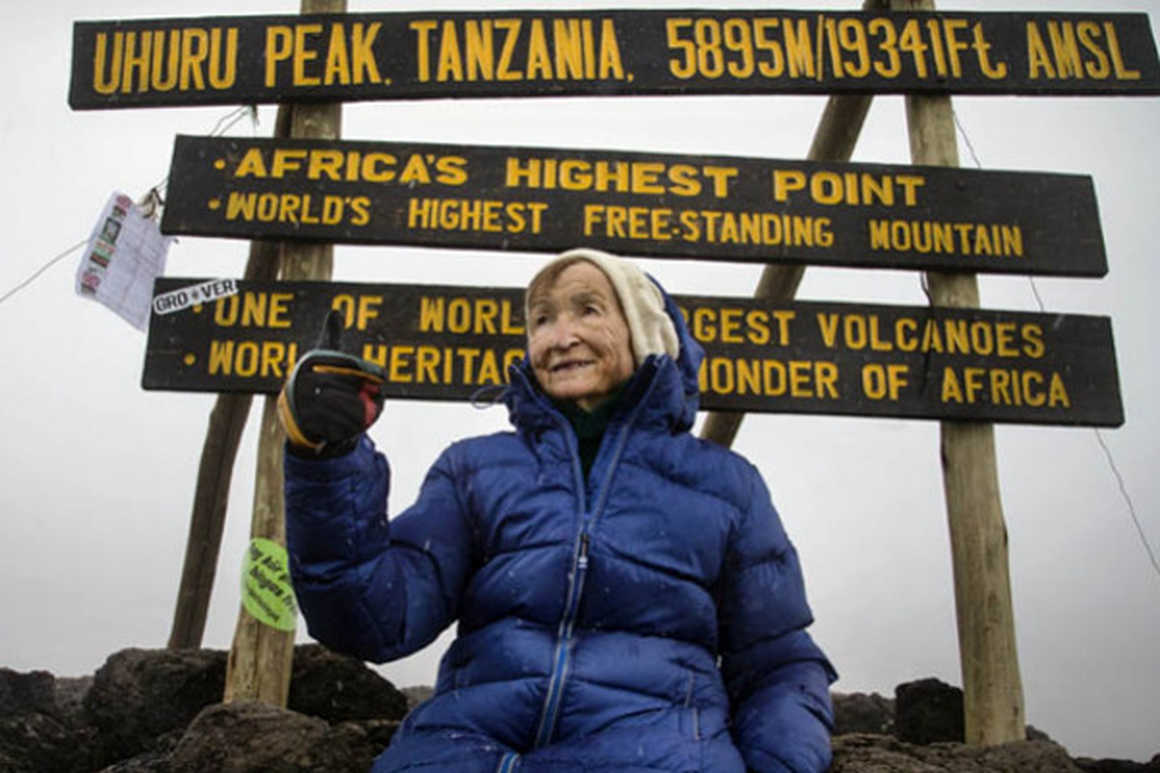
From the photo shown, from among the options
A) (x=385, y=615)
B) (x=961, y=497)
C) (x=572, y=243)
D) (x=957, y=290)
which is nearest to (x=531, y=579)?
(x=385, y=615)

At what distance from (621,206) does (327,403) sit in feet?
9.75

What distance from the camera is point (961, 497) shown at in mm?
4363

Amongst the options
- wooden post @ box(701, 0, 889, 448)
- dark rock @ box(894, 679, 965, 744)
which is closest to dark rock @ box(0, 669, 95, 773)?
wooden post @ box(701, 0, 889, 448)

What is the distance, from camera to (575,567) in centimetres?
195

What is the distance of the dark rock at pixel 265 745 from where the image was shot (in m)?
2.48

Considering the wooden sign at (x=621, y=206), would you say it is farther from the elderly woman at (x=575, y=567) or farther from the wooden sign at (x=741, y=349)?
the elderly woman at (x=575, y=567)

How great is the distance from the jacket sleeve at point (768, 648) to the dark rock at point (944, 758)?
481 millimetres

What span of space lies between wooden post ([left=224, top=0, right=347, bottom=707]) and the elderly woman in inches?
85.5

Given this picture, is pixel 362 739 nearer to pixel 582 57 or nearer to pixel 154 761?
pixel 154 761

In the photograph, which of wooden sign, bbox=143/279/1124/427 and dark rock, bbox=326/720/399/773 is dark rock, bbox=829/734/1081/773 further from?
wooden sign, bbox=143/279/1124/427

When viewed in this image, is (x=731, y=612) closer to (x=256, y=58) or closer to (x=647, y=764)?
(x=647, y=764)

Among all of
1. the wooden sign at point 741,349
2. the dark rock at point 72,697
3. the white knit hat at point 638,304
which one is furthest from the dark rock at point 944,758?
the dark rock at point 72,697

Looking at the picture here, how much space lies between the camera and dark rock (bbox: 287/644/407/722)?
4316 millimetres

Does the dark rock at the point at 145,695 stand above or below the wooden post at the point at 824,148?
below
